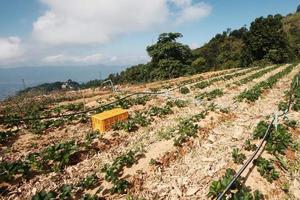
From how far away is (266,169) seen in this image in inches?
307

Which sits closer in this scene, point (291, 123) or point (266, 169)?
point (266, 169)

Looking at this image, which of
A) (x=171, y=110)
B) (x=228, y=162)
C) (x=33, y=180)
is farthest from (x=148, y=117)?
(x=33, y=180)

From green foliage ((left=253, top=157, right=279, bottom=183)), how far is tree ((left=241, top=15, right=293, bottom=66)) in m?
52.9

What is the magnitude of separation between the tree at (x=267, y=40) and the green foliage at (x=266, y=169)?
52.9m

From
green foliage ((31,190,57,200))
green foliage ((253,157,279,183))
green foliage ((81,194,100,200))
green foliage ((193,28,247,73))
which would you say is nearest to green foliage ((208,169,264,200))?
green foliage ((253,157,279,183))

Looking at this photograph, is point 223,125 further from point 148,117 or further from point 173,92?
point 173,92

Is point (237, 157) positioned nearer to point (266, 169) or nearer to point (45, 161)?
point (266, 169)

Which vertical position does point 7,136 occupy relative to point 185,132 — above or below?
above

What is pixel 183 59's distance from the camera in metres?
57.3

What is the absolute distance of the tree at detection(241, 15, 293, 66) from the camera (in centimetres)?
5653

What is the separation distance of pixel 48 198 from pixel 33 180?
4.65ft

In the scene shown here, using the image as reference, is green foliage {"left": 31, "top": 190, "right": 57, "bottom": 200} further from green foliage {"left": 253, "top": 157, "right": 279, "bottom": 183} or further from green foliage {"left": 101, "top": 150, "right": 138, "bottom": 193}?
green foliage {"left": 253, "top": 157, "right": 279, "bottom": 183}

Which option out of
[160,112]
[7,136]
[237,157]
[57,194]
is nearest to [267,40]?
[160,112]

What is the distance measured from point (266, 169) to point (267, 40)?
180 feet
